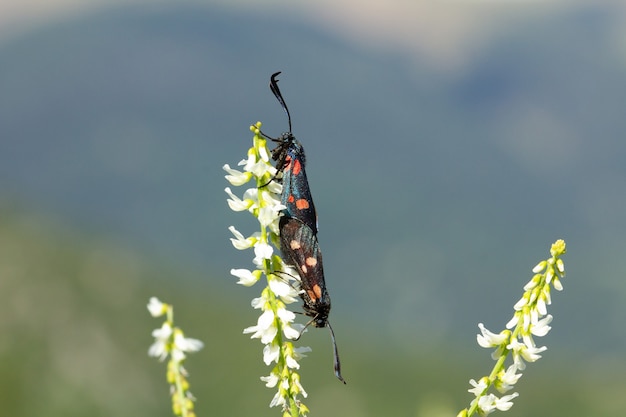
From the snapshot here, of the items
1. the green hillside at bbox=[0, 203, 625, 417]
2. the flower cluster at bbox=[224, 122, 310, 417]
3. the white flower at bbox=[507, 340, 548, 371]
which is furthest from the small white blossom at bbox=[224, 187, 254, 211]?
the green hillside at bbox=[0, 203, 625, 417]

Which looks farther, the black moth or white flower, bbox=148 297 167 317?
the black moth

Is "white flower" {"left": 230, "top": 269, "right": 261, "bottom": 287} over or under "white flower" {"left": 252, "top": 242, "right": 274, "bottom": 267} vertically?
under

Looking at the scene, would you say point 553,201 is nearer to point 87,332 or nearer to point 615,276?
point 615,276

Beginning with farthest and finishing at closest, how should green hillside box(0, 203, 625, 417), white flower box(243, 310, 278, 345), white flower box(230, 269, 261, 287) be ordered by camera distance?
green hillside box(0, 203, 625, 417), white flower box(230, 269, 261, 287), white flower box(243, 310, 278, 345)

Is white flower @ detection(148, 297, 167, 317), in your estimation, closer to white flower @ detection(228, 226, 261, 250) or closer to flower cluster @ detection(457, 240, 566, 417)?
white flower @ detection(228, 226, 261, 250)

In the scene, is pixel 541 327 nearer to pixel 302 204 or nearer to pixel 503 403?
pixel 503 403

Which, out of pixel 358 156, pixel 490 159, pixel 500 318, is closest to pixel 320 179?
pixel 358 156

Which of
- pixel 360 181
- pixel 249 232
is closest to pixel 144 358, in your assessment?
pixel 249 232
